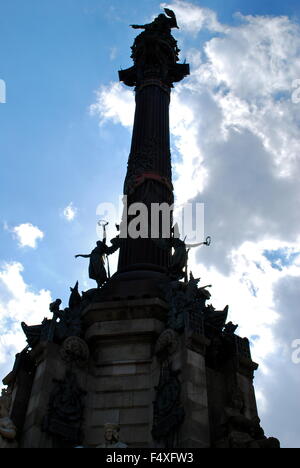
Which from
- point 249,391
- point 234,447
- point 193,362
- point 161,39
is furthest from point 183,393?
point 161,39

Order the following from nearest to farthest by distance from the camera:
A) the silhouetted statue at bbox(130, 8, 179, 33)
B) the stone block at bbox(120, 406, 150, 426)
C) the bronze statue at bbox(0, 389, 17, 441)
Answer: the bronze statue at bbox(0, 389, 17, 441)
the stone block at bbox(120, 406, 150, 426)
the silhouetted statue at bbox(130, 8, 179, 33)

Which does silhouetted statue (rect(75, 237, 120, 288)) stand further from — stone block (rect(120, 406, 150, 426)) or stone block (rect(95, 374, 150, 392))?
stone block (rect(120, 406, 150, 426))

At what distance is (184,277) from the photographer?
829 inches

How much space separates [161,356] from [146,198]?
26.9 feet

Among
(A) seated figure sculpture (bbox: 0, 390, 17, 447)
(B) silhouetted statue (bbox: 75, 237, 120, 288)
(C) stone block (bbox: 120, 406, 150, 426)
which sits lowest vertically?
(A) seated figure sculpture (bbox: 0, 390, 17, 447)

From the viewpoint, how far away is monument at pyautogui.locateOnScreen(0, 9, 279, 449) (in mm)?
15398

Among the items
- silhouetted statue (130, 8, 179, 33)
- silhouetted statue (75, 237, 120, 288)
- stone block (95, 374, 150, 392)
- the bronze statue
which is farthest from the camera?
silhouetted statue (130, 8, 179, 33)

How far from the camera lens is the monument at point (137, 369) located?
15.4 m

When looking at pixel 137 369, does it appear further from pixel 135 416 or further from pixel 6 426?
pixel 6 426

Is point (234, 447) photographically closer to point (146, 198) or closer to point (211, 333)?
point (211, 333)

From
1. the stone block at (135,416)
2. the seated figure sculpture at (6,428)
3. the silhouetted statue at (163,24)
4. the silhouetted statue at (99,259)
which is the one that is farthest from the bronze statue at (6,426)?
the silhouetted statue at (163,24)

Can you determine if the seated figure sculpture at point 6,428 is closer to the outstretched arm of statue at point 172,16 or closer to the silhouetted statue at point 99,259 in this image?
the silhouetted statue at point 99,259

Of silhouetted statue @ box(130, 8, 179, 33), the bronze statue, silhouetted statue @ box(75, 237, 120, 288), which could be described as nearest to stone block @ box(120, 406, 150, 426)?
the bronze statue
